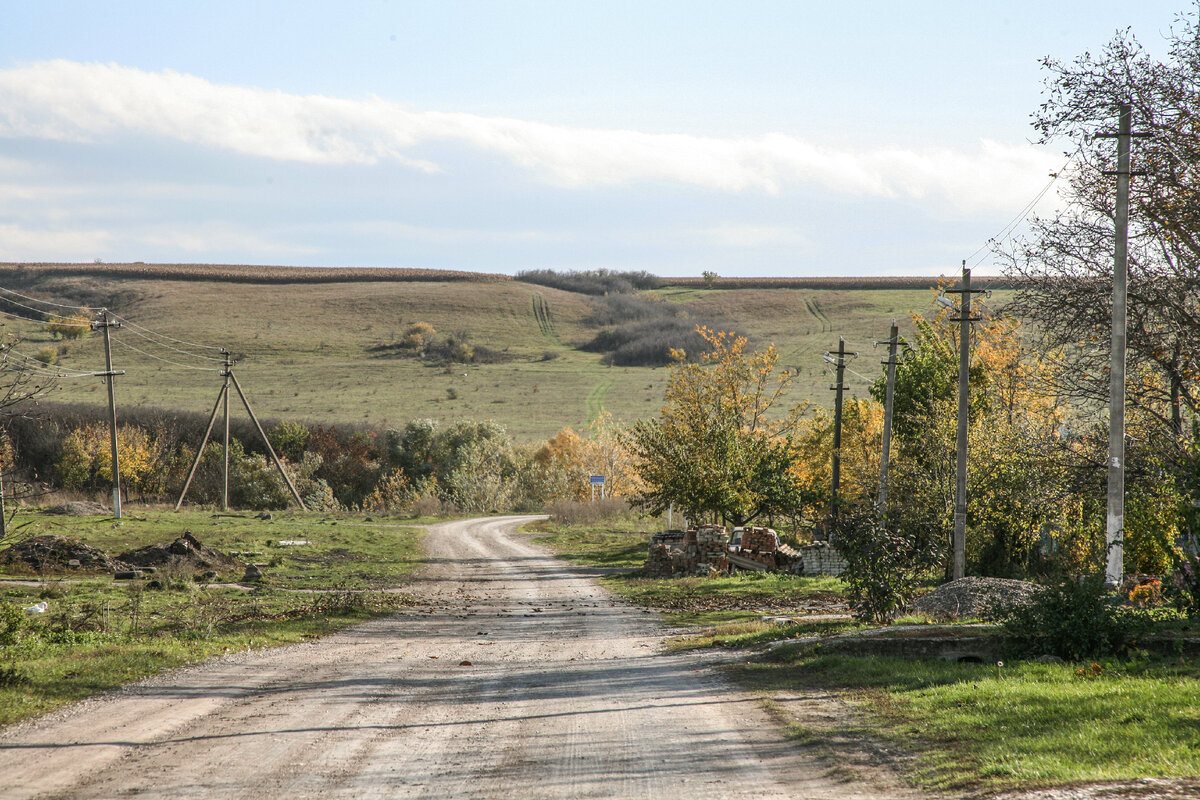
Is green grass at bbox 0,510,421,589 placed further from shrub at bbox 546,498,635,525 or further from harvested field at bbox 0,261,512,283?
harvested field at bbox 0,261,512,283

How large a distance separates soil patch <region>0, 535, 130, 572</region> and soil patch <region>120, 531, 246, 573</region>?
2.61 feet

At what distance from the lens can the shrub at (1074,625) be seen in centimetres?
1141

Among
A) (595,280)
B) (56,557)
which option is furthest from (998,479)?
(595,280)

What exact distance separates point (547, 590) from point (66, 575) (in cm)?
1231

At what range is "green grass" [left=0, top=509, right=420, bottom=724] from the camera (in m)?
11.3

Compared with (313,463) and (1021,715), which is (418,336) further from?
(1021,715)

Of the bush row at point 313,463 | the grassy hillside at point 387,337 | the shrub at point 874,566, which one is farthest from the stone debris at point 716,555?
the grassy hillside at point 387,337

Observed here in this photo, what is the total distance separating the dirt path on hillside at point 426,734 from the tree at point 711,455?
758 inches

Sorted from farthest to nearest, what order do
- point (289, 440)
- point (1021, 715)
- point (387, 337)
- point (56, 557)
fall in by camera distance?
point (387, 337) < point (289, 440) < point (56, 557) < point (1021, 715)

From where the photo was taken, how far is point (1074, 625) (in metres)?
11.5

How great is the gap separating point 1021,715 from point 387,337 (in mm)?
A: 107404

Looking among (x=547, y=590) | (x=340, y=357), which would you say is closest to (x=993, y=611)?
(x=547, y=590)

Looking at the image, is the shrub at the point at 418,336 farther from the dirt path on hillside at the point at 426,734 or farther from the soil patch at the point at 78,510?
the dirt path on hillside at the point at 426,734

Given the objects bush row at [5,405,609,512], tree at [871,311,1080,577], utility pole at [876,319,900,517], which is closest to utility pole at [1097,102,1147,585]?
tree at [871,311,1080,577]
